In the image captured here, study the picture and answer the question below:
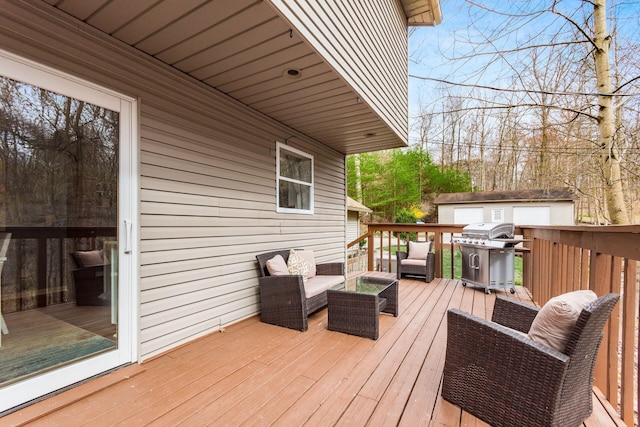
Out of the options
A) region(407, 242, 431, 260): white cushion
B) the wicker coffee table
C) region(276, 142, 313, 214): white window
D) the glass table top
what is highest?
region(276, 142, 313, 214): white window

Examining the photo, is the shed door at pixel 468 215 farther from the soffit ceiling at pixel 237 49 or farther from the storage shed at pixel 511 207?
the soffit ceiling at pixel 237 49

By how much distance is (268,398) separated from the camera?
199 cm

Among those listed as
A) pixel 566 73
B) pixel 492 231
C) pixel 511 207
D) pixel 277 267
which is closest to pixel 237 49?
pixel 277 267

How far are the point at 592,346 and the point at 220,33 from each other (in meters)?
3.15

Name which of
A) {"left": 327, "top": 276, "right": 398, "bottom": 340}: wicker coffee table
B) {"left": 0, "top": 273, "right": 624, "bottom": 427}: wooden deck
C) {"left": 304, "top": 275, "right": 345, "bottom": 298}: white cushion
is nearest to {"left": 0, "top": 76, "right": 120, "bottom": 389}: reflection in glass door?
{"left": 0, "top": 273, "right": 624, "bottom": 427}: wooden deck

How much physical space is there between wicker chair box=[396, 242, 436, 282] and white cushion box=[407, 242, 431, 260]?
1.2 inches

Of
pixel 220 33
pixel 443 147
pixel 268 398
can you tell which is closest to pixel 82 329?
pixel 268 398

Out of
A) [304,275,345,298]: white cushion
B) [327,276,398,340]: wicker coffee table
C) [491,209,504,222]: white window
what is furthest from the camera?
[491,209,504,222]: white window

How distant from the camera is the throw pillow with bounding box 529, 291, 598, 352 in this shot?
5.04 feet

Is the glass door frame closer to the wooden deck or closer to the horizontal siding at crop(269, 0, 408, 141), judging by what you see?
the wooden deck

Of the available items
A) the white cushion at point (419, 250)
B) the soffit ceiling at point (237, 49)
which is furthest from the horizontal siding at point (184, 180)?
the white cushion at point (419, 250)

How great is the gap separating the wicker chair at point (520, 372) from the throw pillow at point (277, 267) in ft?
6.79

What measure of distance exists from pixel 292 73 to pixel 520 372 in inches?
114

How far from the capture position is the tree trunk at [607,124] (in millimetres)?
5164
